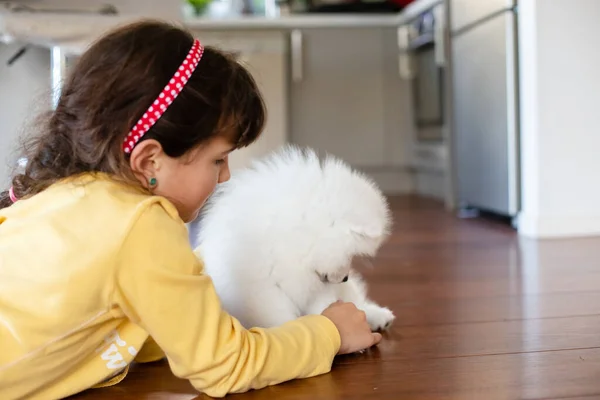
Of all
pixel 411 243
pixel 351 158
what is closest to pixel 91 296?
pixel 411 243

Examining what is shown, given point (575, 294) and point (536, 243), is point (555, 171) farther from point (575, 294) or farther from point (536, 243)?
point (575, 294)

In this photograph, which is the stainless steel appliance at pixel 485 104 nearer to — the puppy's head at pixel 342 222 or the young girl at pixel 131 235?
the puppy's head at pixel 342 222

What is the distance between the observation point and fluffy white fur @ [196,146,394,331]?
1.01 m

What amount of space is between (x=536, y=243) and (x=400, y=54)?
2097 mm

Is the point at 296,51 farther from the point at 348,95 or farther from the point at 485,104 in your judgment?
the point at 485,104

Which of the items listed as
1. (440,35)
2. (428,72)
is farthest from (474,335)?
(428,72)

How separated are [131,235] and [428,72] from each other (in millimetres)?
3012

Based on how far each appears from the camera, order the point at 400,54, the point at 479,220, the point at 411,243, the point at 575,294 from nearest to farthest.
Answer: the point at 575,294 → the point at 411,243 → the point at 479,220 → the point at 400,54

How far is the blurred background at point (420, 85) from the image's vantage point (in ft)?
7.14

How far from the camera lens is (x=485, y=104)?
2559 mm

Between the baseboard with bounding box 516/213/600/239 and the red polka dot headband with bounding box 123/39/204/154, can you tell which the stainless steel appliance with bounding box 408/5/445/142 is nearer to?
the baseboard with bounding box 516/213/600/239

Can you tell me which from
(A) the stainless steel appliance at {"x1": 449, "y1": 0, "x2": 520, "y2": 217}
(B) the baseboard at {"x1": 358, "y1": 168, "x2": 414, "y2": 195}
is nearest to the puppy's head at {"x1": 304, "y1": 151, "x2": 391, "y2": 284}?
(A) the stainless steel appliance at {"x1": 449, "y1": 0, "x2": 520, "y2": 217}

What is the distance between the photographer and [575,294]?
4.62ft

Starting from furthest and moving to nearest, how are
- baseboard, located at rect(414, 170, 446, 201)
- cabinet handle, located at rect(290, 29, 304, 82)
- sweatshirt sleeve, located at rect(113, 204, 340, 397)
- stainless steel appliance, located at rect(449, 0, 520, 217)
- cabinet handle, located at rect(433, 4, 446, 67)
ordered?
cabinet handle, located at rect(290, 29, 304, 82) < baseboard, located at rect(414, 170, 446, 201) < cabinet handle, located at rect(433, 4, 446, 67) < stainless steel appliance, located at rect(449, 0, 520, 217) < sweatshirt sleeve, located at rect(113, 204, 340, 397)
